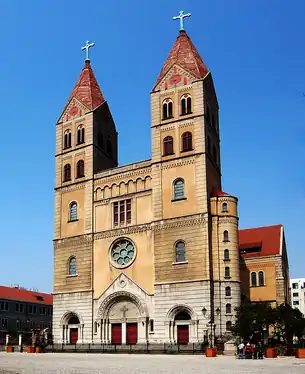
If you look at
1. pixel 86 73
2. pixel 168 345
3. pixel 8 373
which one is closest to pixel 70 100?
pixel 86 73

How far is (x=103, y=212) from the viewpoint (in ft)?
194

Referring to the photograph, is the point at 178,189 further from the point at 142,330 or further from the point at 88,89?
the point at 88,89

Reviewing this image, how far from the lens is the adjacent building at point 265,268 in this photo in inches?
2468

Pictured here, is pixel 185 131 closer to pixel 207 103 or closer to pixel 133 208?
pixel 207 103

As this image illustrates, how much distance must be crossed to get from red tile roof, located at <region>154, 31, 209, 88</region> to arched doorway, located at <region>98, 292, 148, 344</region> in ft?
78.0

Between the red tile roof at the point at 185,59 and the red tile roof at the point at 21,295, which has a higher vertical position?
the red tile roof at the point at 185,59

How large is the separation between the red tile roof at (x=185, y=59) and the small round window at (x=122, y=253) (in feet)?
58.9

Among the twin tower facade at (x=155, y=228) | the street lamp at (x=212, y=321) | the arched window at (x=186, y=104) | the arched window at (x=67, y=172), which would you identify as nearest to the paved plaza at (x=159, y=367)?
the street lamp at (x=212, y=321)

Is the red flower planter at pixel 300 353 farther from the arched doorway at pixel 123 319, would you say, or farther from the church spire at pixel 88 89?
the church spire at pixel 88 89

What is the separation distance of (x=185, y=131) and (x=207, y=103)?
4346 millimetres

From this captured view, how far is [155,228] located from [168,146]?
349 inches

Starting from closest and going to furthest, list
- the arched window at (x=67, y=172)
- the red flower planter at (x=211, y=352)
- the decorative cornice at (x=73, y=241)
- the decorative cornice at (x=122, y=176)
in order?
the red flower planter at (x=211, y=352) → the decorative cornice at (x=122, y=176) → the decorative cornice at (x=73, y=241) → the arched window at (x=67, y=172)

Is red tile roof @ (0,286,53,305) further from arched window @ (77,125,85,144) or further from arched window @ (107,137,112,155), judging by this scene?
arched window @ (77,125,85,144)

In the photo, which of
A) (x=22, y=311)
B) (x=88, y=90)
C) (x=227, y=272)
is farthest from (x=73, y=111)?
(x=22, y=311)
